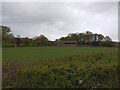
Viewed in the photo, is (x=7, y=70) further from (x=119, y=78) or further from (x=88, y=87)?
(x=119, y=78)

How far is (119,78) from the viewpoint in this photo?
607 cm

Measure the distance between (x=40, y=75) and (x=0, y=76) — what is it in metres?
1.64

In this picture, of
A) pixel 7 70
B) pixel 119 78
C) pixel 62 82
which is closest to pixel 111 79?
pixel 119 78

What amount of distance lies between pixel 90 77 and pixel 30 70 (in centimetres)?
162

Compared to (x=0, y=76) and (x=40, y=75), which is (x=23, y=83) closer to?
(x=40, y=75)

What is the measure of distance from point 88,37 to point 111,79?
257ft

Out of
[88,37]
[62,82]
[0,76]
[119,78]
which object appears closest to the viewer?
[62,82]

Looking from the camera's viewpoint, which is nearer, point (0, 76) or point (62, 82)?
point (62, 82)

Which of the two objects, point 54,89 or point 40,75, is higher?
point 40,75

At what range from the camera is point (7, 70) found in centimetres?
702

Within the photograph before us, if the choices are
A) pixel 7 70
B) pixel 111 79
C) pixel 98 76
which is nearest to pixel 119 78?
pixel 111 79

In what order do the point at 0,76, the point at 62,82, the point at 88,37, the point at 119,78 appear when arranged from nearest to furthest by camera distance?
the point at 62,82, the point at 119,78, the point at 0,76, the point at 88,37

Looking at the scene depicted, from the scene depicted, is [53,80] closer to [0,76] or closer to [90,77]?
[90,77]

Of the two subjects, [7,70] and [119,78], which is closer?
[119,78]
